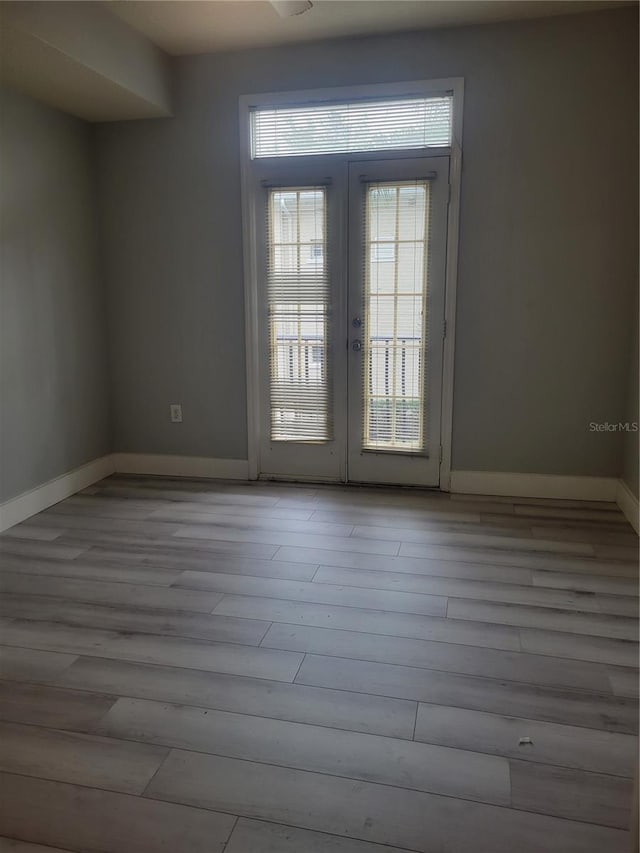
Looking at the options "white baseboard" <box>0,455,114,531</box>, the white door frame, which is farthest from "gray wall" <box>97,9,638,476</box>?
"white baseboard" <box>0,455,114,531</box>

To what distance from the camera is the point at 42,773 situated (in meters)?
1.67

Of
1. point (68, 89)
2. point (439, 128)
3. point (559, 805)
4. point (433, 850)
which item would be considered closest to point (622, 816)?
point (559, 805)

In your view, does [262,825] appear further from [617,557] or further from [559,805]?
[617,557]

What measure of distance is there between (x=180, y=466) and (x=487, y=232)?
2587 millimetres

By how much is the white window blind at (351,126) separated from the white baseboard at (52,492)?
92.5 inches

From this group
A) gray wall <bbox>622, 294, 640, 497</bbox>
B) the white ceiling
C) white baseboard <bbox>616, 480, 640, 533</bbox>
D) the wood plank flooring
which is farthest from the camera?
gray wall <bbox>622, 294, 640, 497</bbox>

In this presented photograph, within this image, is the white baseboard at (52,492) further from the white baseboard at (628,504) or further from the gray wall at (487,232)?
the white baseboard at (628,504)

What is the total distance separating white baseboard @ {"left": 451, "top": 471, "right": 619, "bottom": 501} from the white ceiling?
262 cm

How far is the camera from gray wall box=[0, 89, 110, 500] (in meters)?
3.38

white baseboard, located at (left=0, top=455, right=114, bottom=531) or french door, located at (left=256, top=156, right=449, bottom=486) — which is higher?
french door, located at (left=256, top=156, right=449, bottom=486)

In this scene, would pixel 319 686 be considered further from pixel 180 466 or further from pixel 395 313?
pixel 180 466

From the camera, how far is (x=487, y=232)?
144 inches

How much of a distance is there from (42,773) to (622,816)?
4.97 ft

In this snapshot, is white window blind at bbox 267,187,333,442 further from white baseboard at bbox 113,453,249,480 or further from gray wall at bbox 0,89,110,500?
gray wall at bbox 0,89,110,500
